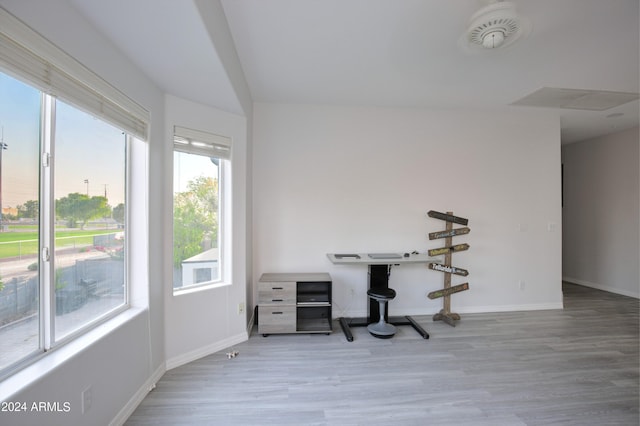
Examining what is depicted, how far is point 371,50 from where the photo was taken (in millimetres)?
2172

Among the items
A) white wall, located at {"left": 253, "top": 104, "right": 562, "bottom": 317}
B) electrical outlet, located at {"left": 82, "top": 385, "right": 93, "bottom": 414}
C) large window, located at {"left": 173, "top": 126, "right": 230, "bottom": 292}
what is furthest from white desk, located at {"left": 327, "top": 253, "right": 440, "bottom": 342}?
electrical outlet, located at {"left": 82, "top": 385, "right": 93, "bottom": 414}

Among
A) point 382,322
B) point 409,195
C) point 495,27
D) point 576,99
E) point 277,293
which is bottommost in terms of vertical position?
point 382,322

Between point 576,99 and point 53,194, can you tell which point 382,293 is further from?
point 576,99

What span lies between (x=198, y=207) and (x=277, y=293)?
1255mm

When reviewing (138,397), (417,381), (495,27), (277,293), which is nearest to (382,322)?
(417,381)

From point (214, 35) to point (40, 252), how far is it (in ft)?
5.00

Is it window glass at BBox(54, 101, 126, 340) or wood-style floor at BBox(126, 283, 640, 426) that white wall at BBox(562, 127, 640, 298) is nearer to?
wood-style floor at BBox(126, 283, 640, 426)

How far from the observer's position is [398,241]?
11.1ft

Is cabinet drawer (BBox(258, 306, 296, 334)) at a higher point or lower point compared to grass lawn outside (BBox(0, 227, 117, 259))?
lower

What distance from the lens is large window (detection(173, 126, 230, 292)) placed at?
228cm

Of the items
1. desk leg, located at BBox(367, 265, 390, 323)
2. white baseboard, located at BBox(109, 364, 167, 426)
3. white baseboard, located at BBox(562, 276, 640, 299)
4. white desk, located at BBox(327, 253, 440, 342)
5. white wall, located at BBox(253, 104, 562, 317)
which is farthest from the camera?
white baseboard, located at BBox(562, 276, 640, 299)

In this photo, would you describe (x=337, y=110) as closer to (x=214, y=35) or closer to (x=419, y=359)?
(x=214, y=35)

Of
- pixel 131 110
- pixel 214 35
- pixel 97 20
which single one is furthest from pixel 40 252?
pixel 214 35

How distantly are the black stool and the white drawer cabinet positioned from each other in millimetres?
496
